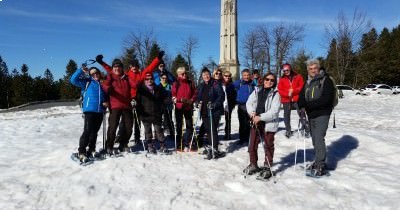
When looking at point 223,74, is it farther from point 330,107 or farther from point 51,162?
point 51,162

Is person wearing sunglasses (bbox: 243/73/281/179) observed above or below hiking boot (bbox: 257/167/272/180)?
above

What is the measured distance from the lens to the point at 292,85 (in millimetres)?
9180

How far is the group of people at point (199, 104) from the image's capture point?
655cm

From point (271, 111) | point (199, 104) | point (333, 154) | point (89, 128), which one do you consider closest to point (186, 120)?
point (199, 104)

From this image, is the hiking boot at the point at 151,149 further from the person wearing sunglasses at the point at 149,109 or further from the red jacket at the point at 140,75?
the red jacket at the point at 140,75

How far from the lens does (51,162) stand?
7.48 m

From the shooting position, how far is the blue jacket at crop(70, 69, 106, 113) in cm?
707

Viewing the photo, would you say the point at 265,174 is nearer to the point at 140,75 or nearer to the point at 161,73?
the point at 140,75

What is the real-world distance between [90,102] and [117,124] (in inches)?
35.0

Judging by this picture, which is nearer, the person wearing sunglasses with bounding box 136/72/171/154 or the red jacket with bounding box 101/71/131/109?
the red jacket with bounding box 101/71/131/109

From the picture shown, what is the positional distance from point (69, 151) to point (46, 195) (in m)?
2.62

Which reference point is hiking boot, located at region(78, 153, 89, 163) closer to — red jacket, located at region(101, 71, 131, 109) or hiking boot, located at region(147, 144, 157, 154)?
red jacket, located at region(101, 71, 131, 109)

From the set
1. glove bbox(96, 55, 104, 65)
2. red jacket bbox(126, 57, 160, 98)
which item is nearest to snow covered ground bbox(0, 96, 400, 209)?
red jacket bbox(126, 57, 160, 98)

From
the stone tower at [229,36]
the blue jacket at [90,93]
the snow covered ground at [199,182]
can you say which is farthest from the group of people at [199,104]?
the stone tower at [229,36]
